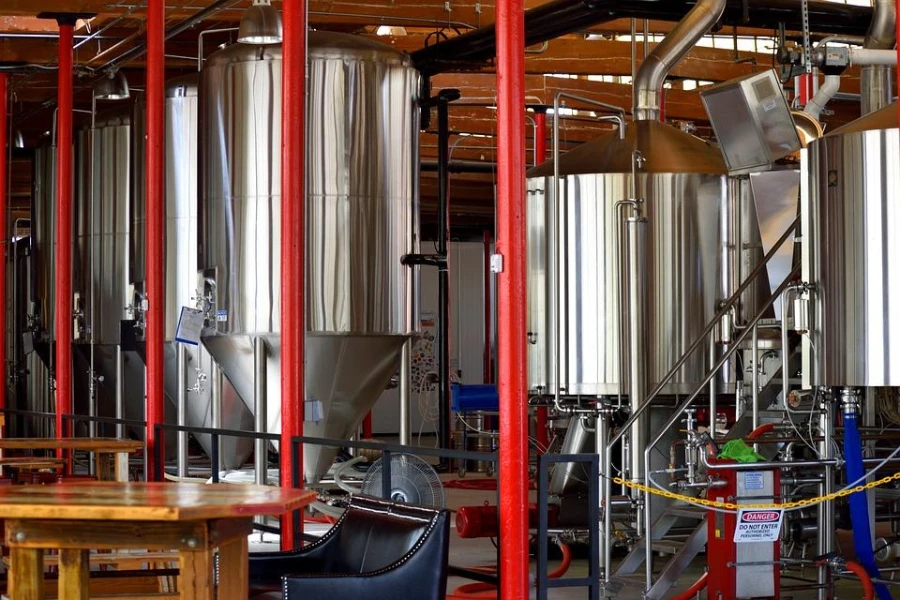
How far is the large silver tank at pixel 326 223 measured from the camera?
31.5 ft

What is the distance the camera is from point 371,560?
541cm

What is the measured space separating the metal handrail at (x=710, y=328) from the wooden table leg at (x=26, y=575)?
14.0 ft

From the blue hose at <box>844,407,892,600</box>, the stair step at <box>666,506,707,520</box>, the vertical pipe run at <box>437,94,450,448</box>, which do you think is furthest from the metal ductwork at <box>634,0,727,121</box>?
the blue hose at <box>844,407,892,600</box>

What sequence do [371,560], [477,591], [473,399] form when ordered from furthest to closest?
[473,399]
[477,591]
[371,560]

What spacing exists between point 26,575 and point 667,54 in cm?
608

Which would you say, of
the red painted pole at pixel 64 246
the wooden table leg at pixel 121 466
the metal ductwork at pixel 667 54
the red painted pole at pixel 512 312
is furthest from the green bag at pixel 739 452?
the red painted pole at pixel 64 246

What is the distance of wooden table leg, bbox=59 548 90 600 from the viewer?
14.7 ft

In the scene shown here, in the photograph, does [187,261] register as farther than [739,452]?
Yes

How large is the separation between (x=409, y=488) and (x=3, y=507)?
479 centimetres

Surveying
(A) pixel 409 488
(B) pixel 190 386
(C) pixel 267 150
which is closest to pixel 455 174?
(B) pixel 190 386

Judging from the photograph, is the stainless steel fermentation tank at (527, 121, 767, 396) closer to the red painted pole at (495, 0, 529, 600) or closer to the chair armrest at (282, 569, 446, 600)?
the red painted pole at (495, 0, 529, 600)

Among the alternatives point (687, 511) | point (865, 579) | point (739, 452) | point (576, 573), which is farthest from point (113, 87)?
point (865, 579)

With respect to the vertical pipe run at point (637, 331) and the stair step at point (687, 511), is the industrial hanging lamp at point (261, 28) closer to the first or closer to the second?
the vertical pipe run at point (637, 331)

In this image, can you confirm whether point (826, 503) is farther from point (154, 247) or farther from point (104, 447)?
point (154, 247)
